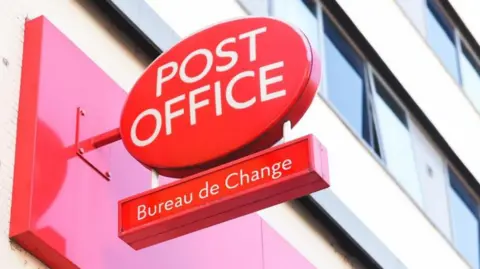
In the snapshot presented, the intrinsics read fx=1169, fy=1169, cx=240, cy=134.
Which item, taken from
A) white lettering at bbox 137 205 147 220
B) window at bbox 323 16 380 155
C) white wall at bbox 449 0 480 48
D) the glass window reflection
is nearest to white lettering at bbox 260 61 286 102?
white lettering at bbox 137 205 147 220

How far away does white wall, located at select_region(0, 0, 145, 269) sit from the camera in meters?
6.21

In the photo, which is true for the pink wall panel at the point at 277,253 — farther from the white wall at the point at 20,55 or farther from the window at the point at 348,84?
the window at the point at 348,84

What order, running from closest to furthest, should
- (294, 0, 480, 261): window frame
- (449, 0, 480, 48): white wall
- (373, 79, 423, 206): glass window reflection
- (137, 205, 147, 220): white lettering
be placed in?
(137, 205, 147, 220): white lettering
(294, 0, 480, 261): window frame
(373, 79, 423, 206): glass window reflection
(449, 0, 480, 48): white wall

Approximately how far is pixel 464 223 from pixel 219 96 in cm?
799

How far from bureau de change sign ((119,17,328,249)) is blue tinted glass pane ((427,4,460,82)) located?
8.31 metres

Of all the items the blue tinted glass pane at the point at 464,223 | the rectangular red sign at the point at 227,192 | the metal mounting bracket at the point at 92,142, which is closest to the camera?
the rectangular red sign at the point at 227,192

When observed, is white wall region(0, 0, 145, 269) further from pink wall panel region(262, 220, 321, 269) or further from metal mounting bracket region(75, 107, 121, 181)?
pink wall panel region(262, 220, 321, 269)

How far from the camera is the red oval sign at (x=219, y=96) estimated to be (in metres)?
6.09

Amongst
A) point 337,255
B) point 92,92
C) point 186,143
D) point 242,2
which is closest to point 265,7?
point 242,2

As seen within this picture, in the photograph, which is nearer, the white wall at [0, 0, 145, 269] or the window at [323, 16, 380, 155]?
the white wall at [0, 0, 145, 269]

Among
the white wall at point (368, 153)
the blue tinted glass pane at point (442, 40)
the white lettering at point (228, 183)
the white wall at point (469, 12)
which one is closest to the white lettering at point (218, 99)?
the white lettering at point (228, 183)

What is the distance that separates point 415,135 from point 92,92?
22.0 feet

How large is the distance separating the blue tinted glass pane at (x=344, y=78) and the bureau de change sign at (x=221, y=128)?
180 inches

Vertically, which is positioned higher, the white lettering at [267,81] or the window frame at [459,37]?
the window frame at [459,37]
